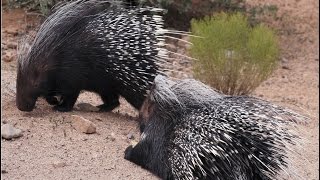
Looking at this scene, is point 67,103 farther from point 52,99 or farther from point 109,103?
point 109,103

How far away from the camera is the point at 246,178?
294 cm

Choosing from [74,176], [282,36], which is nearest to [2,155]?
[74,176]

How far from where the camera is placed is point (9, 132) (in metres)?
3.39

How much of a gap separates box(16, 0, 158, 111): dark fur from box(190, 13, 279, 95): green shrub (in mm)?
1257

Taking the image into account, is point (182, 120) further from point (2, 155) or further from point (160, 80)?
point (2, 155)

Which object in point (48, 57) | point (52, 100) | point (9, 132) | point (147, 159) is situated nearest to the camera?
point (147, 159)

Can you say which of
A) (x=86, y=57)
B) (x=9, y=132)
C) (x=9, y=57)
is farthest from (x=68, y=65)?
(x=9, y=57)

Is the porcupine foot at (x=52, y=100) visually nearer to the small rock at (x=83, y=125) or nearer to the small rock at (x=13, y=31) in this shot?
the small rock at (x=83, y=125)

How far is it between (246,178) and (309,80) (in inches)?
148

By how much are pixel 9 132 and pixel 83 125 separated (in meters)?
0.45

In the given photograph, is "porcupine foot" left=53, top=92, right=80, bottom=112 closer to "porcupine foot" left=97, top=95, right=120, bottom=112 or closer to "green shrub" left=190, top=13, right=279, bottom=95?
→ "porcupine foot" left=97, top=95, right=120, bottom=112

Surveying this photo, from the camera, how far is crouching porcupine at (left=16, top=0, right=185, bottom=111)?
3.84m

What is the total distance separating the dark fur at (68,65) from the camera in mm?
3840

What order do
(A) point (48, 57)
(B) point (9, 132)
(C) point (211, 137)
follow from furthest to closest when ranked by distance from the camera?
(A) point (48, 57) < (B) point (9, 132) < (C) point (211, 137)
